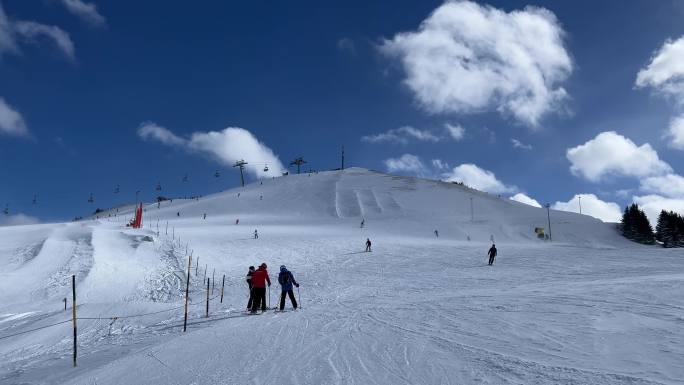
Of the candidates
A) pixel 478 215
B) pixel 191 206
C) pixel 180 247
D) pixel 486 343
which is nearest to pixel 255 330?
pixel 486 343

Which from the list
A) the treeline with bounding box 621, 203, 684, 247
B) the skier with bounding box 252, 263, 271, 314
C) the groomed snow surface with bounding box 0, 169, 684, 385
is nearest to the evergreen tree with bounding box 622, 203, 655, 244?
the treeline with bounding box 621, 203, 684, 247

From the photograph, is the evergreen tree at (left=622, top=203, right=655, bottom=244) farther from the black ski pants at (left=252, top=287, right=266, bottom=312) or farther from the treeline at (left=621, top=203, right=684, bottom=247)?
the black ski pants at (left=252, top=287, right=266, bottom=312)

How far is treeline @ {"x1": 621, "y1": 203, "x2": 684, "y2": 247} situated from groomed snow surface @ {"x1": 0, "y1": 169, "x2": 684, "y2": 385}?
49590mm

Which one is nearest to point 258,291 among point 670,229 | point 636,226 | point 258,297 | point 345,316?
point 258,297

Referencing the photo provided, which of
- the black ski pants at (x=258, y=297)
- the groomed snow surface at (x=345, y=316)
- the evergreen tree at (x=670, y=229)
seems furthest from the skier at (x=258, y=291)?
the evergreen tree at (x=670, y=229)

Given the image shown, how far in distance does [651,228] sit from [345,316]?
84.7 m

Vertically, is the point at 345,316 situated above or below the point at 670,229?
below

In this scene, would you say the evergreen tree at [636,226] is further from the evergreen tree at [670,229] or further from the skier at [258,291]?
the skier at [258,291]

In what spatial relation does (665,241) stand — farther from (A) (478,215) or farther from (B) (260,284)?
(B) (260,284)

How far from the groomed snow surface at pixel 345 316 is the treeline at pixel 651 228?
49.6m

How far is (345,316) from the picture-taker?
38.2ft

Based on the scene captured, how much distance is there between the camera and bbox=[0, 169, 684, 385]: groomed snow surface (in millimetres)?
6715

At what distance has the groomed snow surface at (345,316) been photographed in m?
6.71

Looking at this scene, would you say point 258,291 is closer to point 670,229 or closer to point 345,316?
point 345,316
